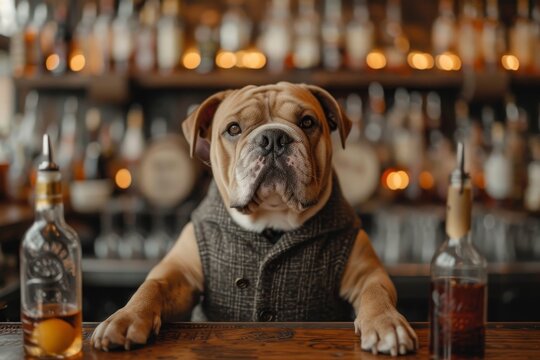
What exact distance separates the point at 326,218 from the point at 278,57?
1.72 meters

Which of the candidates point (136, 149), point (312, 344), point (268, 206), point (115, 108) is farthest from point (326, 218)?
point (115, 108)

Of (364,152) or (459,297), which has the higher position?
(364,152)

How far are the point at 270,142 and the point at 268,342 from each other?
0.44 meters

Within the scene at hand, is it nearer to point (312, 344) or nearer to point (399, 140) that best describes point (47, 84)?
point (399, 140)

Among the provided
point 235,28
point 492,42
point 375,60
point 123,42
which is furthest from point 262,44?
point 492,42

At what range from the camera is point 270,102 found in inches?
52.9

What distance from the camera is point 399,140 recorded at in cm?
291

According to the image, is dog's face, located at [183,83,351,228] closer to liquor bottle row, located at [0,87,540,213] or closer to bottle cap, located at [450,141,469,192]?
bottle cap, located at [450,141,469,192]

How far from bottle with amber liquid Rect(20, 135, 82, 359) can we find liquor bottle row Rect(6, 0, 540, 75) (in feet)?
Answer: 6.69

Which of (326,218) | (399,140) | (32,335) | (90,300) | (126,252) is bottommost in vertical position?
(90,300)

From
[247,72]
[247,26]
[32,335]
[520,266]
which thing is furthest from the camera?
[247,26]

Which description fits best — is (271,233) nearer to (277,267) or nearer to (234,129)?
(277,267)

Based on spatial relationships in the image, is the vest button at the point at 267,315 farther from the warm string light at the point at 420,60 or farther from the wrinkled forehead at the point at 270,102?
the warm string light at the point at 420,60

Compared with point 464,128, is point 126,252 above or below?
below
